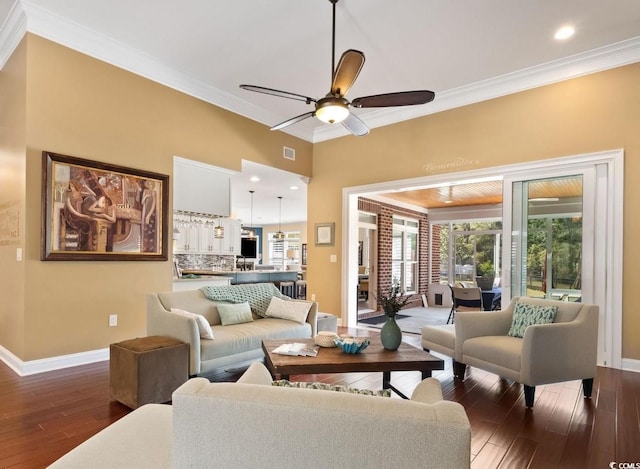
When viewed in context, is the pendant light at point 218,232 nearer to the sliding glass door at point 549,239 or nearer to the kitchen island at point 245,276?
the kitchen island at point 245,276

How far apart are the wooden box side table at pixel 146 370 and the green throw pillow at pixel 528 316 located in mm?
2977

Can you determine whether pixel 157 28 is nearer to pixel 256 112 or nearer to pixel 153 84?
pixel 153 84

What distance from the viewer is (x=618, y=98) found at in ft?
13.1

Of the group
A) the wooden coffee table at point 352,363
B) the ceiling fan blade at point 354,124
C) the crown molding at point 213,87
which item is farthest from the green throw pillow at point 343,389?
the crown molding at point 213,87

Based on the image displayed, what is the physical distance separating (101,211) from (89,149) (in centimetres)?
66

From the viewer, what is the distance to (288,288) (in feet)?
28.4

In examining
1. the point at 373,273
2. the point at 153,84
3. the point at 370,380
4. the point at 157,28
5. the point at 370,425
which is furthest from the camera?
the point at 373,273

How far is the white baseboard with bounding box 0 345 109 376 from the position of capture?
3510 mm

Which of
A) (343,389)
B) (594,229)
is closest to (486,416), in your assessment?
(343,389)

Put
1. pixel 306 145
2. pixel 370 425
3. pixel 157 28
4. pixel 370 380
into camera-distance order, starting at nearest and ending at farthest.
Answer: pixel 370 425
pixel 370 380
pixel 157 28
pixel 306 145

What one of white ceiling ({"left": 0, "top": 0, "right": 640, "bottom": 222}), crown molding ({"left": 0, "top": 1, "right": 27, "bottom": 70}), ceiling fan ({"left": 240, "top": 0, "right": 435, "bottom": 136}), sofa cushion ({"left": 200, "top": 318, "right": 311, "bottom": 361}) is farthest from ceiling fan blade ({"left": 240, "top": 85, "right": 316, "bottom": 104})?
crown molding ({"left": 0, "top": 1, "right": 27, "bottom": 70})

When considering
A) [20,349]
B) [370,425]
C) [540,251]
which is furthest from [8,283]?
[540,251]

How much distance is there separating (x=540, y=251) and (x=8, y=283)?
5.99 meters

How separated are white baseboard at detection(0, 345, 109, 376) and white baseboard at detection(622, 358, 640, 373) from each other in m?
5.48
